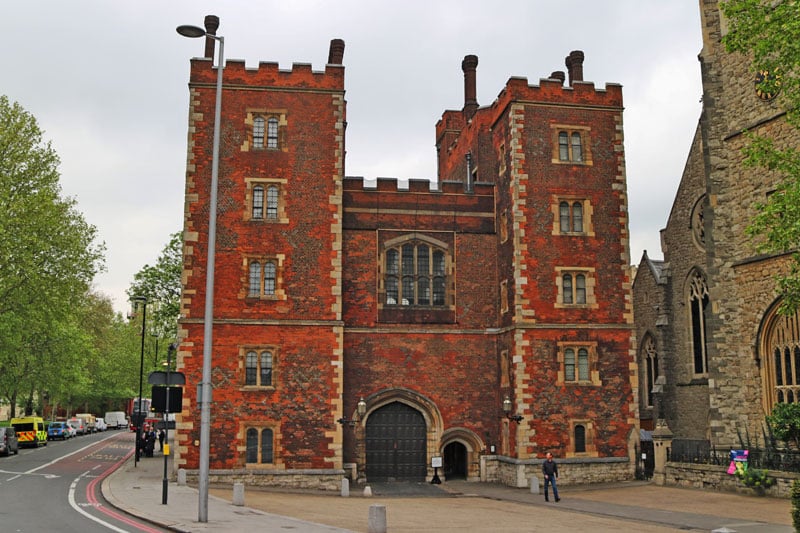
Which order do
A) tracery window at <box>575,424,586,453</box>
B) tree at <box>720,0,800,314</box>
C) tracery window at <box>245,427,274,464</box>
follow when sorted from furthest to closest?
tracery window at <box>575,424,586,453</box>
tracery window at <box>245,427,274,464</box>
tree at <box>720,0,800,314</box>

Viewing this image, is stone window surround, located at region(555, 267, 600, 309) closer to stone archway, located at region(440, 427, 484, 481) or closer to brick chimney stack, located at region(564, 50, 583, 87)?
stone archway, located at region(440, 427, 484, 481)

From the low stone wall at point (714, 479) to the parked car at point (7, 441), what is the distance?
3377 cm

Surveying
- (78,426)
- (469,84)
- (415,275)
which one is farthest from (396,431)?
(78,426)

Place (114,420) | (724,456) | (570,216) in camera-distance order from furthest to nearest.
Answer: (114,420) → (570,216) → (724,456)

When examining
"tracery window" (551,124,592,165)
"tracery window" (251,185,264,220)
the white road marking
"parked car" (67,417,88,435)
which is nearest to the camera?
the white road marking

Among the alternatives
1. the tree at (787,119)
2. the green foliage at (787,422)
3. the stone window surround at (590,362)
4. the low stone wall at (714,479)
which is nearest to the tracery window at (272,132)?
the stone window surround at (590,362)

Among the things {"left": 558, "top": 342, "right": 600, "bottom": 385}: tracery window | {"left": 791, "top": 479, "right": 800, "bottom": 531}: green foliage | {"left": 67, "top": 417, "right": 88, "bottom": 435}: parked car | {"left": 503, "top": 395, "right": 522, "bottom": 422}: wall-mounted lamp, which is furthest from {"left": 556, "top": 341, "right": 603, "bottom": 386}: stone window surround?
{"left": 67, "top": 417, "right": 88, "bottom": 435}: parked car

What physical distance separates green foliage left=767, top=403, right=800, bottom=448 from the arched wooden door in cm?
1377

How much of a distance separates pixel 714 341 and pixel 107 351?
2775 inches

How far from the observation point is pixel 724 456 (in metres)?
26.1

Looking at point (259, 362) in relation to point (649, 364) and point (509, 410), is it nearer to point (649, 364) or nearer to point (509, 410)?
point (509, 410)

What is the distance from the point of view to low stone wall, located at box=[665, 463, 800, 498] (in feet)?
75.4

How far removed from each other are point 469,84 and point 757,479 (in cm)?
2407

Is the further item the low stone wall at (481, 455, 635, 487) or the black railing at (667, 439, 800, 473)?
the low stone wall at (481, 455, 635, 487)
